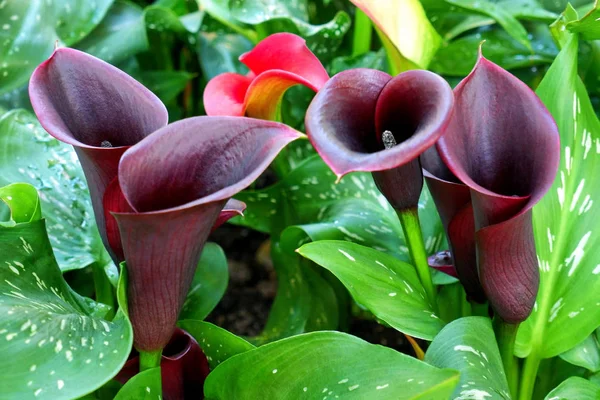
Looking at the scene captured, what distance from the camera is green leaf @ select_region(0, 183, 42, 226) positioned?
0.65 m

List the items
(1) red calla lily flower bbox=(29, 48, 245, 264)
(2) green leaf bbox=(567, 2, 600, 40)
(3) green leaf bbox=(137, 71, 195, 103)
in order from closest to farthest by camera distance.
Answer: (1) red calla lily flower bbox=(29, 48, 245, 264)
(2) green leaf bbox=(567, 2, 600, 40)
(3) green leaf bbox=(137, 71, 195, 103)

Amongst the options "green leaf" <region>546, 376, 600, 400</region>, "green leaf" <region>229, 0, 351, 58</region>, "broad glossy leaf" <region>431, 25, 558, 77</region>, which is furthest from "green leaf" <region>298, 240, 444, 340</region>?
"broad glossy leaf" <region>431, 25, 558, 77</region>

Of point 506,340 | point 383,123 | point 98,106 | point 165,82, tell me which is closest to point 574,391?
point 506,340

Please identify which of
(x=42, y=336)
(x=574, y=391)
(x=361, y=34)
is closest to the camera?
(x=42, y=336)

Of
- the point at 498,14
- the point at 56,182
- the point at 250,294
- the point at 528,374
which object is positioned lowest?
the point at 250,294

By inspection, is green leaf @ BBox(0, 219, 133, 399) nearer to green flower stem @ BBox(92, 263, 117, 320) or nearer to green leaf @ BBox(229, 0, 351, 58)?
green flower stem @ BBox(92, 263, 117, 320)

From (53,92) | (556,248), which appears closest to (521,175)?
(556,248)

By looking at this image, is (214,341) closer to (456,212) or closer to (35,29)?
(456,212)

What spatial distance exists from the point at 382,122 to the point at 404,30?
32cm

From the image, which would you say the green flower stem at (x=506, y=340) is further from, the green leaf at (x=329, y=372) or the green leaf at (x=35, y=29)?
the green leaf at (x=35, y=29)

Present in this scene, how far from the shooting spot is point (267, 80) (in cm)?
71

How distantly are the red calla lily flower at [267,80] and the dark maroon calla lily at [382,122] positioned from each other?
0.10 metres

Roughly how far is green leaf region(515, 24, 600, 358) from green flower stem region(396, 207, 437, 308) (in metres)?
0.11

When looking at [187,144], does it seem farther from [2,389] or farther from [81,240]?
[81,240]
